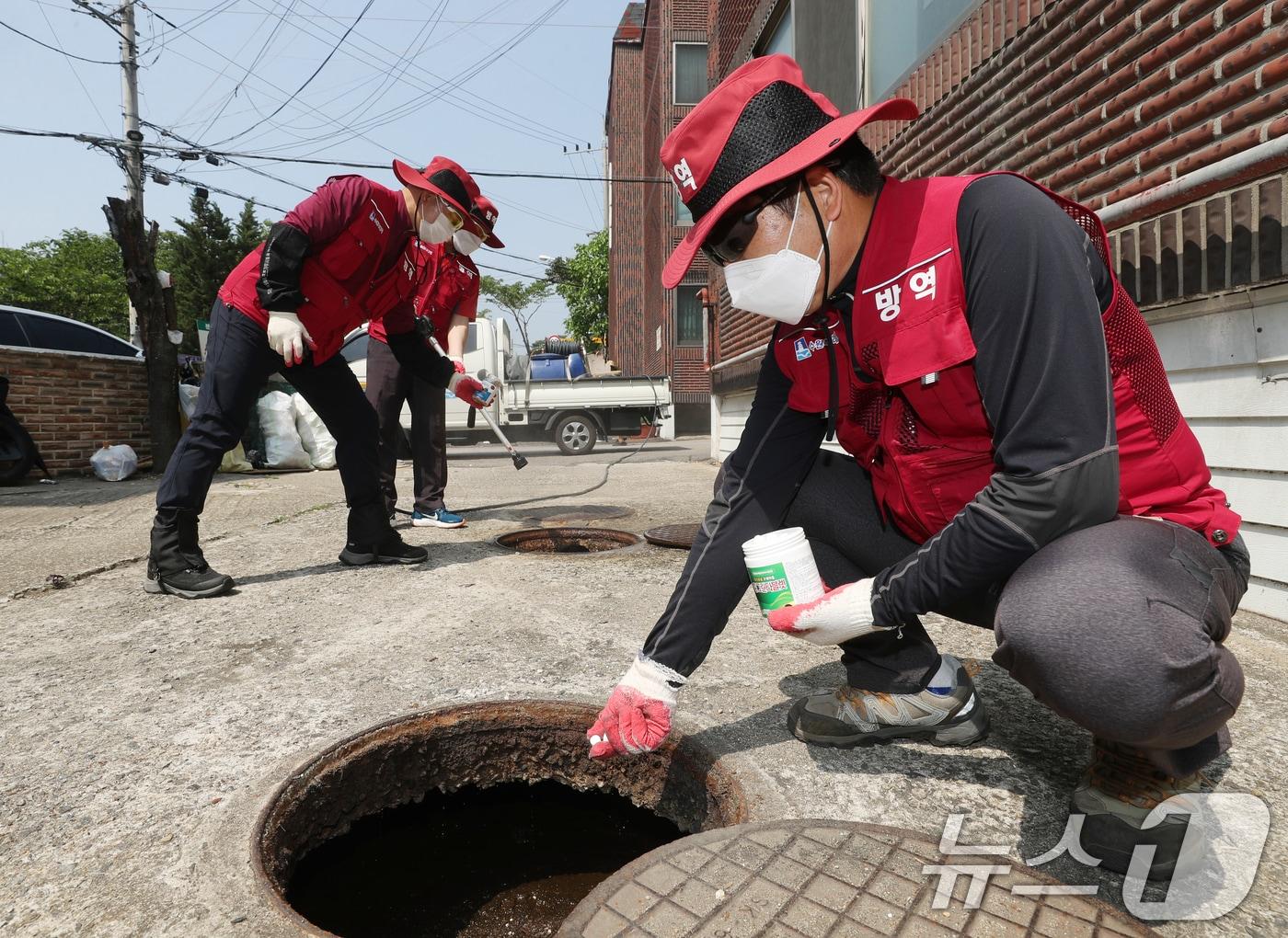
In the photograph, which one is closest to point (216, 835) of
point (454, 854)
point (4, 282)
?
point (454, 854)

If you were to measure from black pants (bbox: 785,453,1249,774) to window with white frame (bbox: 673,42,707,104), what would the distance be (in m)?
20.5

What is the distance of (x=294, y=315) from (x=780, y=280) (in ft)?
7.17

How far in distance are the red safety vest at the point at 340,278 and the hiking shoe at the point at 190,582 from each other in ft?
3.08

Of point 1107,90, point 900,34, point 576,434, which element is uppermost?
point 900,34

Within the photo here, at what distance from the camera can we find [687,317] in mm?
19906

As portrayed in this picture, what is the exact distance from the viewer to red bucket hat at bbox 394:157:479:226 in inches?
130

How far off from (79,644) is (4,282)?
4303 cm

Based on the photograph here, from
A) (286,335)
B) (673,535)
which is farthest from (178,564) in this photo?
(673,535)

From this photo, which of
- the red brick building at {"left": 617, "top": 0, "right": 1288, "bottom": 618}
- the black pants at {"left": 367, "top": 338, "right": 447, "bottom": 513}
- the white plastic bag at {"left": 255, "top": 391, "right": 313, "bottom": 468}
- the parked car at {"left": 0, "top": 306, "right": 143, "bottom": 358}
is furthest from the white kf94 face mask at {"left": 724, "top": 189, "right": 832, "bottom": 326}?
the parked car at {"left": 0, "top": 306, "right": 143, "bottom": 358}

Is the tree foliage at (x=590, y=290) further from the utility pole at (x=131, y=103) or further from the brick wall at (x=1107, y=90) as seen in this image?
the brick wall at (x=1107, y=90)

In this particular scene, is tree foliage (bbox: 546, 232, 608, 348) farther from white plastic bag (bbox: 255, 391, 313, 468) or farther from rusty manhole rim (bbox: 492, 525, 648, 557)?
rusty manhole rim (bbox: 492, 525, 648, 557)

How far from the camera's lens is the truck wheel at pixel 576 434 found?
13281 millimetres

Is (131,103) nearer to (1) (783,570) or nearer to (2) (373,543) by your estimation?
(2) (373,543)

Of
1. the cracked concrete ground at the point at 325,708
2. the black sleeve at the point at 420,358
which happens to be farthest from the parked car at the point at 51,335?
the black sleeve at the point at 420,358
